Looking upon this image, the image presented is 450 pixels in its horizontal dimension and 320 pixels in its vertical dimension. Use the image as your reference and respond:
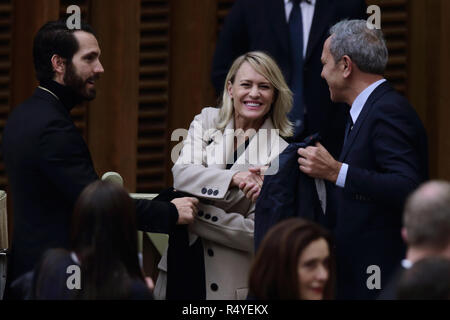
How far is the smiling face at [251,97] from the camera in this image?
6590mm

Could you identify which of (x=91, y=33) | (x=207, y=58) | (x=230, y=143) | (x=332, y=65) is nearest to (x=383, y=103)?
(x=332, y=65)

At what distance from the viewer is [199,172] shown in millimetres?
6402

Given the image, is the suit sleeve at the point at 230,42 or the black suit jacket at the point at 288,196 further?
the suit sleeve at the point at 230,42

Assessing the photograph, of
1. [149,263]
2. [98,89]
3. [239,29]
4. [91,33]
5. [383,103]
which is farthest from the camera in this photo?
[98,89]

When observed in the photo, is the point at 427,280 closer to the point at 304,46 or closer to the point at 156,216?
the point at 156,216

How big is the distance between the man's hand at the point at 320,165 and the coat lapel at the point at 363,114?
15cm

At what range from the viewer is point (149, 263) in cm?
692

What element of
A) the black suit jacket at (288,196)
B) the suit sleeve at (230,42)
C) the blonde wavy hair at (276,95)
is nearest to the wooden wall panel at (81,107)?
the suit sleeve at (230,42)

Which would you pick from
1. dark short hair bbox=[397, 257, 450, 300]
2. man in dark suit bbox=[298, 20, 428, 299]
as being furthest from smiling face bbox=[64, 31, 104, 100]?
dark short hair bbox=[397, 257, 450, 300]

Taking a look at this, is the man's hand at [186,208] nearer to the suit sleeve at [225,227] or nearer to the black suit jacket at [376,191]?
the suit sleeve at [225,227]

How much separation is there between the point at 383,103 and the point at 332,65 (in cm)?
47

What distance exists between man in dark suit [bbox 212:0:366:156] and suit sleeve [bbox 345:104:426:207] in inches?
54.1

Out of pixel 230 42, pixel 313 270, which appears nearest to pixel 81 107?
pixel 230 42
